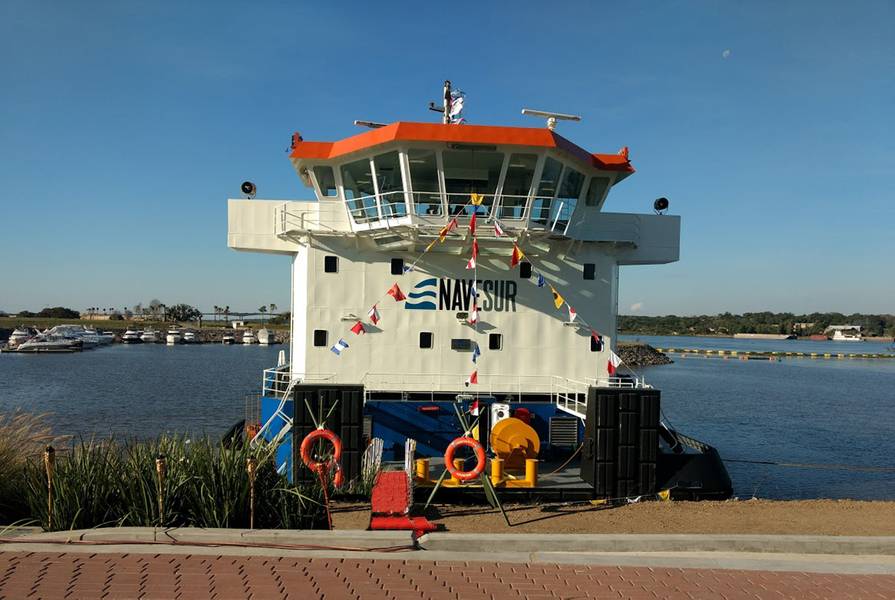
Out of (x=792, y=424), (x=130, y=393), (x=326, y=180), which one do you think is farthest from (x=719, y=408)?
(x=130, y=393)

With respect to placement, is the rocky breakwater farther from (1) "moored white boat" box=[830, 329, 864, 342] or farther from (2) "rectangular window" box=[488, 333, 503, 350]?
(1) "moored white boat" box=[830, 329, 864, 342]

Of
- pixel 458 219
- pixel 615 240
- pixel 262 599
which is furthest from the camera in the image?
pixel 615 240

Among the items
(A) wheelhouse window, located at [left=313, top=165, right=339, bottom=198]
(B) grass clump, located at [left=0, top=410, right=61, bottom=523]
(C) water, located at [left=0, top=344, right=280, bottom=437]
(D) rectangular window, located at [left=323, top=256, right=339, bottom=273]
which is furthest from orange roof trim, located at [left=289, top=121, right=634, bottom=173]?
(C) water, located at [left=0, top=344, right=280, bottom=437]

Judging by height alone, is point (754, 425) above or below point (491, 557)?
below

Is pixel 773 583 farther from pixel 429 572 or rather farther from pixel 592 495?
pixel 592 495

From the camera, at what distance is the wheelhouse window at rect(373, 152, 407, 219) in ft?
45.2

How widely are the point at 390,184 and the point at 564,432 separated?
6600 millimetres

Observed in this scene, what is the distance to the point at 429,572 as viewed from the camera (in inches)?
249

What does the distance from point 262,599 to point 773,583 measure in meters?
4.92

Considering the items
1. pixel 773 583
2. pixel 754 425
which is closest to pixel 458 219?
pixel 773 583

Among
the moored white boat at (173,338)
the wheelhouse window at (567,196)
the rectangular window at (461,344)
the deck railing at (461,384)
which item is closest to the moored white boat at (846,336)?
the moored white boat at (173,338)

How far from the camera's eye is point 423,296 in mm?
14500

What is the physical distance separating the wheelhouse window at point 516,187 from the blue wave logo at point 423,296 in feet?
7.35

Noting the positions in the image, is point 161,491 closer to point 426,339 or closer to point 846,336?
point 426,339
